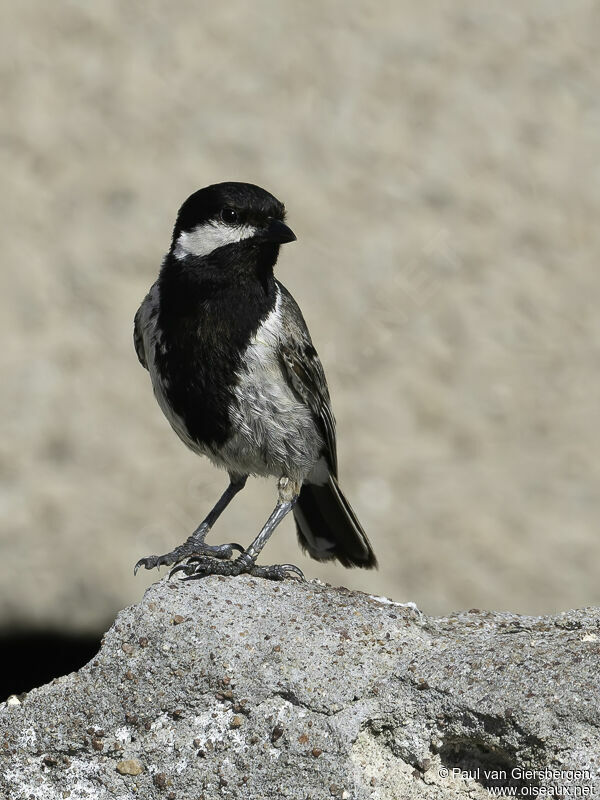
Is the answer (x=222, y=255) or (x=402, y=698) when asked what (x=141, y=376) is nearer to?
(x=222, y=255)

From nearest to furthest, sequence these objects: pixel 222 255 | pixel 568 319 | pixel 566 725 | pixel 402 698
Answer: pixel 566 725, pixel 402 698, pixel 222 255, pixel 568 319

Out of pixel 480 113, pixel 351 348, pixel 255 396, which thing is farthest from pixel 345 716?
pixel 480 113

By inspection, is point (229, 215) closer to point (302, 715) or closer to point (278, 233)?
point (278, 233)

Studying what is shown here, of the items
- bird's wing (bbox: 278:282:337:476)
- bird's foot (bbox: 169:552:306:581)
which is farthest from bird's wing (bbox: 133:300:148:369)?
bird's foot (bbox: 169:552:306:581)

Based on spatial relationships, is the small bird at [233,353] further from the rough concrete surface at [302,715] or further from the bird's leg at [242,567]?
the rough concrete surface at [302,715]

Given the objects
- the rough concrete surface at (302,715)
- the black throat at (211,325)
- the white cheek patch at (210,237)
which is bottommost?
the rough concrete surface at (302,715)

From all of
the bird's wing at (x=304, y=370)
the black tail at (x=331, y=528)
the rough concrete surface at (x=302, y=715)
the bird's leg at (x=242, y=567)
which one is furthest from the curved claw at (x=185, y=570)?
the black tail at (x=331, y=528)

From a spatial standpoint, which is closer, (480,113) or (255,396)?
(255,396)
